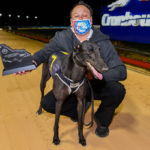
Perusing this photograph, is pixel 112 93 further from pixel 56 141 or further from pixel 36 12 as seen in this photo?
pixel 36 12

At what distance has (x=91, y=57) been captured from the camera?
126 centimetres

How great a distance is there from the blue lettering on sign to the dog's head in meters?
3.81

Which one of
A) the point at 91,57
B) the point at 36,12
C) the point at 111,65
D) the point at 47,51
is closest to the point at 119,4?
the point at 47,51

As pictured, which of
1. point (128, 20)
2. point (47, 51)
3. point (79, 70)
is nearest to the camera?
point (79, 70)

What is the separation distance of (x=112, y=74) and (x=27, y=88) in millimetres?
1978

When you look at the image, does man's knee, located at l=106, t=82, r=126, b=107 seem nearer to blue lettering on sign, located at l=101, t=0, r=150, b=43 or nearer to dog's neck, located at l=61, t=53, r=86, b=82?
dog's neck, located at l=61, t=53, r=86, b=82

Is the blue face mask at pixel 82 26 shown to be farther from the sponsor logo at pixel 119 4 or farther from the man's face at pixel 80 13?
the sponsor logo at pixel 119 4

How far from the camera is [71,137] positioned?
1896 millimetres

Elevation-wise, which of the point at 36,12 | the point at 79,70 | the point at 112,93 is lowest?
the point at 112,93

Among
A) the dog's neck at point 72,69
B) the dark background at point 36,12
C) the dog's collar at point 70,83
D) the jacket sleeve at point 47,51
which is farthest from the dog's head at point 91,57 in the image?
the dark background at point 36,12

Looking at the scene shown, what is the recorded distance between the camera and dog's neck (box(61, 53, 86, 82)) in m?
1.47

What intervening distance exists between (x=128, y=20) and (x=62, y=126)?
420 cm

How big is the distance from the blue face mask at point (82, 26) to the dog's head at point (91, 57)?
1.44 ft

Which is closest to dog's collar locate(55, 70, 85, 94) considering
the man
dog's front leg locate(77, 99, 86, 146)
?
dog's front leg locate(77, 99, 86, 146)
